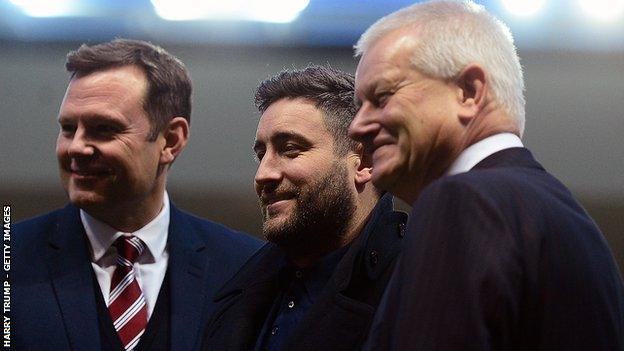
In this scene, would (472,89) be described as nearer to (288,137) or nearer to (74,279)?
(288,137)

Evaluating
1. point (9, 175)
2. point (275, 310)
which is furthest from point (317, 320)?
point (9, 175)

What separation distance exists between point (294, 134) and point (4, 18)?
701 millimetres

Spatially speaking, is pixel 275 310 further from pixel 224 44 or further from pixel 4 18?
pixel 4 18

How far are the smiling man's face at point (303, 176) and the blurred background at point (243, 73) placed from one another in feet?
0.48

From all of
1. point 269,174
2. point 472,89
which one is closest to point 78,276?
point 269,174

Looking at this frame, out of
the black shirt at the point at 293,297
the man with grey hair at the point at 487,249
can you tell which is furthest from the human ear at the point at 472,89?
the black shirt at the point at 293,297

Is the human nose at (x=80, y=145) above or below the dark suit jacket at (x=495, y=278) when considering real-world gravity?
below

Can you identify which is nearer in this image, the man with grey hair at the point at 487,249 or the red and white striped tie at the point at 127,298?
the man with grey hair at the point at 487,249

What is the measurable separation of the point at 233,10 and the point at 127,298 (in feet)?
2.11

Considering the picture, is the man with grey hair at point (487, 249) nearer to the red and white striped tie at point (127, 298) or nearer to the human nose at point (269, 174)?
the human nose at point (269, 174)

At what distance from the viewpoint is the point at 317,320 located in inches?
53.8

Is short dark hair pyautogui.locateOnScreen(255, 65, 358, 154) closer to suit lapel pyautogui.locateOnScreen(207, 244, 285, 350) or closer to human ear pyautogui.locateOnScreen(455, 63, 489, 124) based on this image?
suit lapel pyautogui.locateOnScreen(207, 244, 285, 350)

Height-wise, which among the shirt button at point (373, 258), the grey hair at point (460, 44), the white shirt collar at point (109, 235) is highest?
the grey hair at point (460, 44)

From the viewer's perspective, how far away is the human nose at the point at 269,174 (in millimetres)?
1612
